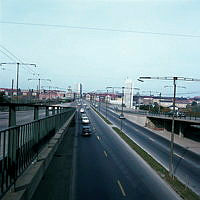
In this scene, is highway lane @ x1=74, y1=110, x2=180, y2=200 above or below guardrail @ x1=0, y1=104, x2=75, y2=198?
below

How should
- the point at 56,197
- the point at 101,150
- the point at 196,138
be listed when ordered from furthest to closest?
the point at 196,138 → the point at 101,150 → the point at 56,197

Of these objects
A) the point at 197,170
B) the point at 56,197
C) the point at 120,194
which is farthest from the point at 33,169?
the point at 197,170

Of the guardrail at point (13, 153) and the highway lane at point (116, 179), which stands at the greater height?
the guardrail at point (13, 153)

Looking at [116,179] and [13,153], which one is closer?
[13,153]

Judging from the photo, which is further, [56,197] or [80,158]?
[80,158]

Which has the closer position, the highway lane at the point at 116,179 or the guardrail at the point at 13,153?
the guardrail at the point at 13,153

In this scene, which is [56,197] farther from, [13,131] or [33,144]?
[13,131]

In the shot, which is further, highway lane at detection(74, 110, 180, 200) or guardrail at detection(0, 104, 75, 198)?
highway lane at detection(74, 110, 180, 200)

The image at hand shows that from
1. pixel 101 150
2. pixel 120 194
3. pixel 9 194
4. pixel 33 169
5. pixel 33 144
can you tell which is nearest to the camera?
pixel 9 194

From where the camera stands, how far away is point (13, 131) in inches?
240

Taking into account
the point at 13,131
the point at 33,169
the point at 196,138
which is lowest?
the point at 196,138

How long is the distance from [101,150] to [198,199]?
46.8ft

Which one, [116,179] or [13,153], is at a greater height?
[13,153]

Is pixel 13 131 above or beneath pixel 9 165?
above
